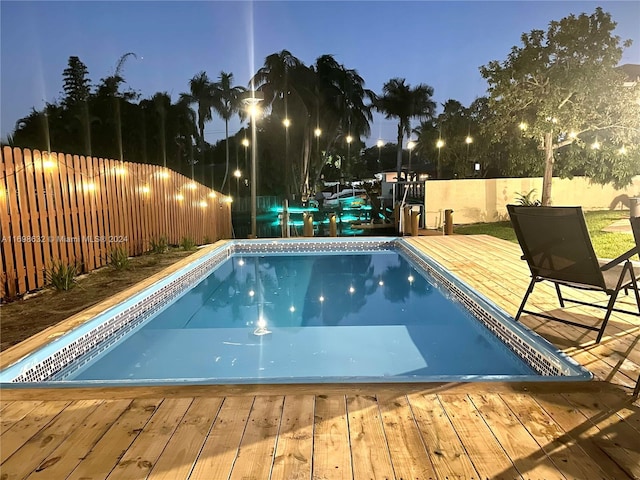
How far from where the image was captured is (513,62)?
1035cm

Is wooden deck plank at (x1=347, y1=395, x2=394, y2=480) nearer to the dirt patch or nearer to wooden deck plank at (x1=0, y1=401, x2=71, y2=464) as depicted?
wooden deck plank at (x1=0, y1=401, x2=71, y2=464)

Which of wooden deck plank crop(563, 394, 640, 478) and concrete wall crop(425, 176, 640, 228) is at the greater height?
concrete wall crop(425, 176, 640, 228)

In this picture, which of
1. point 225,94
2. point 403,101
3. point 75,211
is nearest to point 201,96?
point 225,94

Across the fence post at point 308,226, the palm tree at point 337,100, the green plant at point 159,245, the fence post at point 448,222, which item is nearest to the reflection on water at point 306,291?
the green plant at point 159,245

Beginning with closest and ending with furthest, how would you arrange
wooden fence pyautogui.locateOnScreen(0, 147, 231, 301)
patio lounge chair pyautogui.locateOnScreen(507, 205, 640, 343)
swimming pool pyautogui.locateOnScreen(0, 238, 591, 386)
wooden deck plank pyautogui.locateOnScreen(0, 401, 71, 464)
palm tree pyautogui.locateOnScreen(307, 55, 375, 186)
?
wooden deck plank pyautogui.locateOnScreen(0, 401, 71, 464) → patio lounge chair pyautogui.locateOnScreen(507, 205, 640, 343) → swimming pool pyautogui.locateOnScreen(0, 238, 591, 386) → wooden fence pyautogui.locateOnScreen(0, 147, 231, 301) → palm tree pyautogui.locateOnScreen(307, 55, 375, 186)

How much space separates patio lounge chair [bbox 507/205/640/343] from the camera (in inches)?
103

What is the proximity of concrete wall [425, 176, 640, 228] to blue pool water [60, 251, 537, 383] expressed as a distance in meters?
5.73

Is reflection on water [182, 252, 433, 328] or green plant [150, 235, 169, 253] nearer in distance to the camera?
reflection on water [182, 252, 433, 328]

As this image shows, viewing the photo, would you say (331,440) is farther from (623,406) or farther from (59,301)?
(59,301)

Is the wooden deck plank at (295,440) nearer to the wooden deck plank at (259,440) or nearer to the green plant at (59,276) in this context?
the wooden deck plank at (259,440)

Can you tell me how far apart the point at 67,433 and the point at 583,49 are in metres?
12.2

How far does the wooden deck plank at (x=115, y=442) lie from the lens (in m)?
1.52

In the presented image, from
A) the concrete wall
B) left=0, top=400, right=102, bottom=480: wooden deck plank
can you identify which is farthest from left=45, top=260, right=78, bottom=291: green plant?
the concrete wall

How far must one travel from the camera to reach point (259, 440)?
5.52 ft
